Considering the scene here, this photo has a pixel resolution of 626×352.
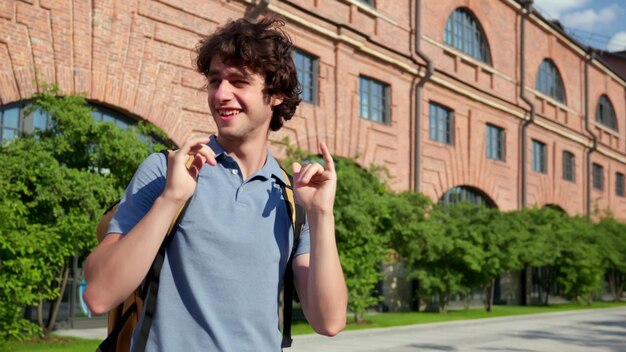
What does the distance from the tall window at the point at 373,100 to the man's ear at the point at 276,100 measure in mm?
20680

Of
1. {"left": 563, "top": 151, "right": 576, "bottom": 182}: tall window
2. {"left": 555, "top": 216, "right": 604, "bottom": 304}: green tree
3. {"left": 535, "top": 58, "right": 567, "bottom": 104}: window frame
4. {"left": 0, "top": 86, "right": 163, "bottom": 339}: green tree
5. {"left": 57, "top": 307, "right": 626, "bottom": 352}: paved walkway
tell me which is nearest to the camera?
{"left": 0, "top": 86, "right": 163, "bottom": 339}: green tree

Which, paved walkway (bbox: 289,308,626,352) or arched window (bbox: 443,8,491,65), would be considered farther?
arched window (bbox: 443,8,491,65)

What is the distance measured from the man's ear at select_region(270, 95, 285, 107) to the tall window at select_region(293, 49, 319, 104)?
60.6 feet

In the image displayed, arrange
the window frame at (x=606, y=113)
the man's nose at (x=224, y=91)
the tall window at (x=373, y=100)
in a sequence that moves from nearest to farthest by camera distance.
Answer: the man's nose at (x=224, y=91), the tall window at (x=373, y=100), the window frame at (x=606, y=113)

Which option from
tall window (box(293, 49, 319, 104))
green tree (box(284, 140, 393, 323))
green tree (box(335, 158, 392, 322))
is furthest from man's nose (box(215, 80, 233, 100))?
tall window (box(293, 49, 319, 104))

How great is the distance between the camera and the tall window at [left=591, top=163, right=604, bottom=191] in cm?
4071

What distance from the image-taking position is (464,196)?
28.8 meters

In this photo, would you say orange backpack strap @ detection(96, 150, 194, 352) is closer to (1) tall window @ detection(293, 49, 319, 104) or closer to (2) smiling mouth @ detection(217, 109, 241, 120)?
(2) smiling mouth @ detection(217, 109, 241, 120)

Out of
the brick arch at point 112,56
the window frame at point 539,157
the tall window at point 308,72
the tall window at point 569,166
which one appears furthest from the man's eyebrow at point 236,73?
the tall window at point 569,166

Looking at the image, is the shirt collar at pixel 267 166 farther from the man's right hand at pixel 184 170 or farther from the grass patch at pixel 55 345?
the grass patch at pixel 55 345

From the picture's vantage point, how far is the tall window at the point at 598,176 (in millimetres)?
40709

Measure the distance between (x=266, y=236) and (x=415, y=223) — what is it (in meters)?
18.7

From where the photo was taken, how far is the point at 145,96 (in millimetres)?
16094

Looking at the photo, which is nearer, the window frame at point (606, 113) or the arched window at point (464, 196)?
the arched window at point (464, 196)
